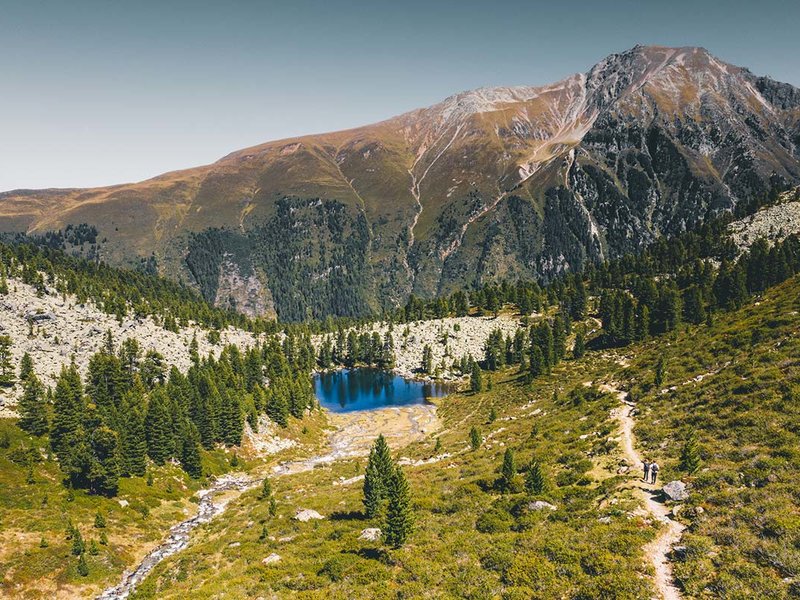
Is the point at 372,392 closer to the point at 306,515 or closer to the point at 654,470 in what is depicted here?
the point at 306,515

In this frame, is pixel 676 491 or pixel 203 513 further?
pixel 203 513

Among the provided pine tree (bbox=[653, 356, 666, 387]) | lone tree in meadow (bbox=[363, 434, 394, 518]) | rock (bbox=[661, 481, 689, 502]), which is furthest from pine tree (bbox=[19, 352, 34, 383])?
pine tree (bbox=[653, 356, 666, 387])

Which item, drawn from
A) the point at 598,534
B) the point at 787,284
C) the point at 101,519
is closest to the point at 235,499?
the point at 101,519

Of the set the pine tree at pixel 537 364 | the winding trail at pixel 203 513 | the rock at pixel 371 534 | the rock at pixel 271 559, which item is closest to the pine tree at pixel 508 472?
the rock at pixel 371 534

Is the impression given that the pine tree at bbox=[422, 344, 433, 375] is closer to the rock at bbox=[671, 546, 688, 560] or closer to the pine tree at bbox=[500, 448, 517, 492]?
the pine tree at bbox=[500, 448, 517, 492]

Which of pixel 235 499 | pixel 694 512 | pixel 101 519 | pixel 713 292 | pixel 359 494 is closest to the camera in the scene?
pixel 694 512

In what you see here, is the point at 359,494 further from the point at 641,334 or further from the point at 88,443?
the point at 641,334

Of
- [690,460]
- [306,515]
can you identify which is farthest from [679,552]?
[306,515]
